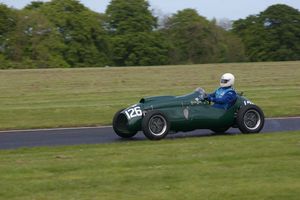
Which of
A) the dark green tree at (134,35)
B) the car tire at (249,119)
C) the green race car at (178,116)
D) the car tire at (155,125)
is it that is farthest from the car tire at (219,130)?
the dark green tree at (134,35)

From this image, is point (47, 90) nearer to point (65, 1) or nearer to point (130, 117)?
point (130, 117)

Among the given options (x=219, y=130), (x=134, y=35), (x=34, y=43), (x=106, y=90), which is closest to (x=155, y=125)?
(x=219, y=130)

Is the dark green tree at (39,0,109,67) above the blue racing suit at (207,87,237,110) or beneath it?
above

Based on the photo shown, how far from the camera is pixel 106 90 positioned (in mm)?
29312

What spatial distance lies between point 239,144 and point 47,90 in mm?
18497

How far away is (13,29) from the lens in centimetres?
6338

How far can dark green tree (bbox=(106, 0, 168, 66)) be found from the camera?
67.2 meters

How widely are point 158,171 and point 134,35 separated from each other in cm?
6098

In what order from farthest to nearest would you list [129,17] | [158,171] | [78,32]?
[129,17] → [78,32] → [158,171]

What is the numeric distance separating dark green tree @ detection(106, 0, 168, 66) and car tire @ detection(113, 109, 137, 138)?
51535mm

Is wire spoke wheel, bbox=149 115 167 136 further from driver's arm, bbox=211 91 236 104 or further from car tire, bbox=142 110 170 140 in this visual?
driver's arm, bbox=211 91 236 104

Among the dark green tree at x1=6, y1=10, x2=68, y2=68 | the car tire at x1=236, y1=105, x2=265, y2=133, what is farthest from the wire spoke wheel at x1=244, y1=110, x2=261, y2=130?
the dark green tree at x1=6, y1=10, x2=68, y2=68

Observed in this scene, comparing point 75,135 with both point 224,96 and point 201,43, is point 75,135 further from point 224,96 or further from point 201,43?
point 201,43

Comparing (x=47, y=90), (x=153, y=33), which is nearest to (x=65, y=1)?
(x=153, y=33)
